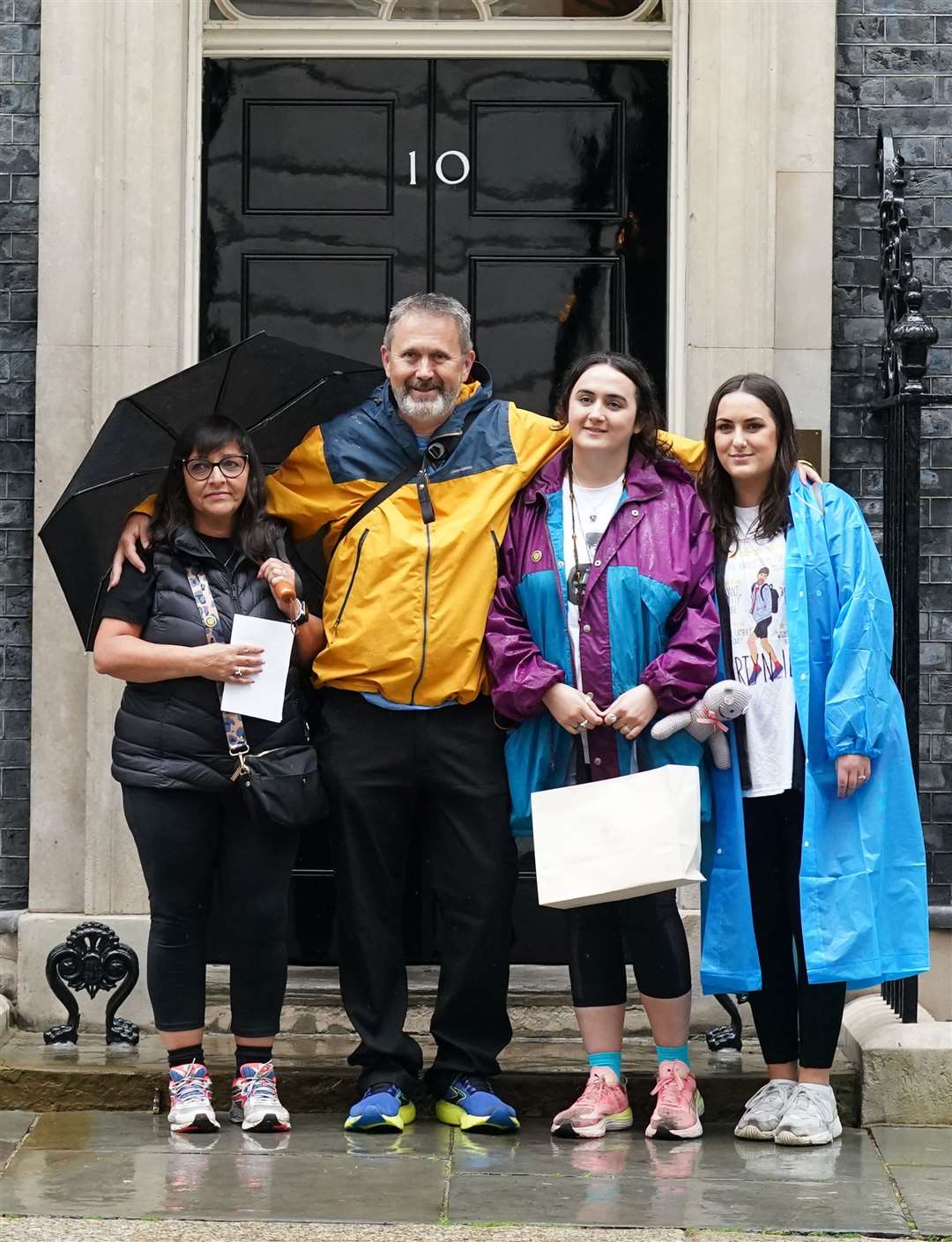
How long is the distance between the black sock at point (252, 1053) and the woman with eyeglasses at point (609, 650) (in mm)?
845

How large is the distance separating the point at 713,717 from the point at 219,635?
54.1 inches

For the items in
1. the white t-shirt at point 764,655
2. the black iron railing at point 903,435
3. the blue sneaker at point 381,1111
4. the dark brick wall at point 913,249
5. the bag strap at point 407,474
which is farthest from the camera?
the dark brick wall at point 913,249

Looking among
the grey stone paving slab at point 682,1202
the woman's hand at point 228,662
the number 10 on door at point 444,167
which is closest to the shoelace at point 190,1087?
the grey stone paving slab at point 682,1202

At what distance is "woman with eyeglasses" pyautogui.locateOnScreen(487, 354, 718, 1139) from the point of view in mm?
4914

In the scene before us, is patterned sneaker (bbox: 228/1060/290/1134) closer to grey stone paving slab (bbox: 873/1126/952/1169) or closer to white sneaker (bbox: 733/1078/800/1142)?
white sneaker (bbox: 733/1078/800/1142)

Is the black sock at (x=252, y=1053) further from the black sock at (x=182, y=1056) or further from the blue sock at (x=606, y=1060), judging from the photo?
the blue sock at (x=606, y=1060)

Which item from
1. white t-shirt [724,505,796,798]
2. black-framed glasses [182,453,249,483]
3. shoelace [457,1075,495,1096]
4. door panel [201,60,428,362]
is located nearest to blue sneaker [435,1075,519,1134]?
shoelace [457,1075,495,1096]

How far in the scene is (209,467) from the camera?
507cm

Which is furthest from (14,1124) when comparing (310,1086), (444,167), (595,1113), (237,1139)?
(444,167)

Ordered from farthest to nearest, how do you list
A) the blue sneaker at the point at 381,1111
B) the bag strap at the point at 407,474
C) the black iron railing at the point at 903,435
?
the black iron railing at the point at 903,435 → the bag strap at the point at 407,474 → the blue sneaker at the point at 381,1111

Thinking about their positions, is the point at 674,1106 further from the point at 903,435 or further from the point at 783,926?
the point at 903,435

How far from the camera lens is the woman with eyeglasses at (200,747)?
501 cm

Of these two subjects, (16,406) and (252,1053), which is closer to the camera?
(252,1053)

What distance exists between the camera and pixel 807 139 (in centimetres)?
618
